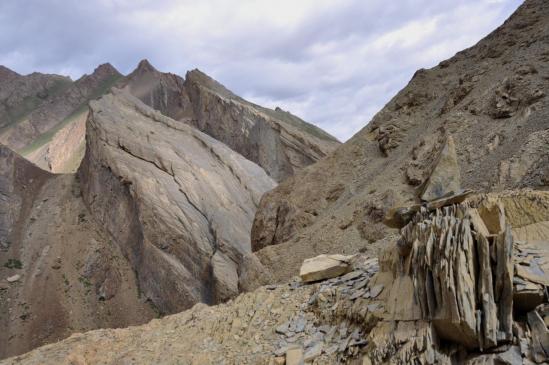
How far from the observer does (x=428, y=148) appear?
20266mm

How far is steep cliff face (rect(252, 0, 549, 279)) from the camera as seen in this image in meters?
16.2

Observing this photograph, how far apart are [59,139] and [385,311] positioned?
245 ft

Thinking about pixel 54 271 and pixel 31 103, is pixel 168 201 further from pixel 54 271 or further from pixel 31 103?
pixel 31 103

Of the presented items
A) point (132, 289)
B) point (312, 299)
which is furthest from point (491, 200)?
point (132, 289)

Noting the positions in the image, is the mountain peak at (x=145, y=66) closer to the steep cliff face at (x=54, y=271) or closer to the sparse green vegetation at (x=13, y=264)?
the steep cliff face at (x=54, y=271)

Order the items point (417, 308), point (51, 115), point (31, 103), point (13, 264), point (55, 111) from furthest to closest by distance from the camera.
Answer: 1. point (31, 103)
2. point (55, 111)
3. point (51, 115)
4. point (13, 264)
5. point (417, 308)

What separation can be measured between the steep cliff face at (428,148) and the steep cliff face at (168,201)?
833 centimetres

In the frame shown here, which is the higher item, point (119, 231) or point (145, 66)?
point (145, 66)

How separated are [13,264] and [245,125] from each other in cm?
3649

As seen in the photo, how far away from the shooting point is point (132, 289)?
114 ft

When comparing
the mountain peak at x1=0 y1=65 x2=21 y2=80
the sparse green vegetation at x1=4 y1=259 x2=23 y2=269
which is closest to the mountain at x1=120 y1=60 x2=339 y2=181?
the sparse green vegetation at x1=4 y1=259 x2=23 y2=269

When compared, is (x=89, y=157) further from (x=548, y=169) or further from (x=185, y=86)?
(x=548, y=169)

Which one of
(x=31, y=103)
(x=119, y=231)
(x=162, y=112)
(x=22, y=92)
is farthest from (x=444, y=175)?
(x=22, y=92)

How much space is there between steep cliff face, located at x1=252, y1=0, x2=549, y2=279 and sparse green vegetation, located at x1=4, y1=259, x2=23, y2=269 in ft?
77.0
